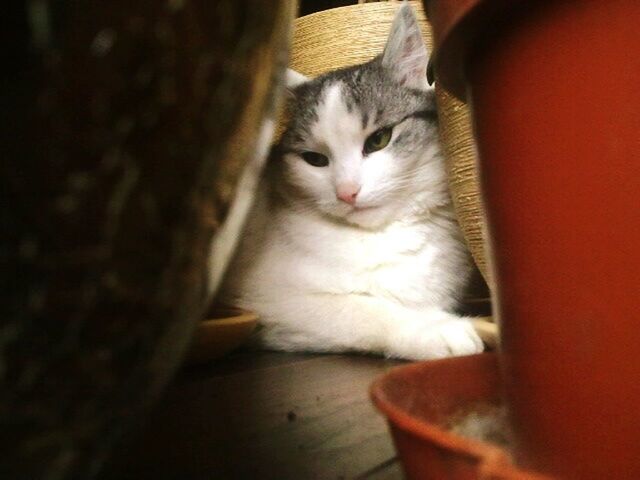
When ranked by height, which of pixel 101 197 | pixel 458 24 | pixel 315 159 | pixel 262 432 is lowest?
pixel 262 432

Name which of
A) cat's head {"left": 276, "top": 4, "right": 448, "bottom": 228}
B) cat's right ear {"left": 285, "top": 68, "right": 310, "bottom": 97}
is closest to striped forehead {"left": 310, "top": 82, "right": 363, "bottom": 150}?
cat's head {"left": 276, "top": 4, "right": 448, "bottom": 228}

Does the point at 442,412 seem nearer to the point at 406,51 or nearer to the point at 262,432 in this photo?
the point at 262,432

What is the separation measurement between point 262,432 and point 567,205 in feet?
1.35

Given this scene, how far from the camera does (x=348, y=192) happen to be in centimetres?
119

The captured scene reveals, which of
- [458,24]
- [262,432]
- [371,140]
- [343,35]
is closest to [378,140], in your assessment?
[371,140]

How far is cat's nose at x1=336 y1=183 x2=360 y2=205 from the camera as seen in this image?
119cm

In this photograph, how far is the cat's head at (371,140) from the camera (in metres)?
1.23

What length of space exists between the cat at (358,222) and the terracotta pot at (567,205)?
2.52 ft

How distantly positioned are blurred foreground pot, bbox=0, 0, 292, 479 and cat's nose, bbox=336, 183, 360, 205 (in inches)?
38.3

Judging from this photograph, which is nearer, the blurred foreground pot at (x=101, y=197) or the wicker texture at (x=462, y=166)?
the blurred foreground pot at (x=101, y=197)

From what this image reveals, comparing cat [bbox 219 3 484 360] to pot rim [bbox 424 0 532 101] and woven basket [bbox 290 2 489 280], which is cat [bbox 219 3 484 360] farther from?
pot rim [bbox 424 0 532 101]

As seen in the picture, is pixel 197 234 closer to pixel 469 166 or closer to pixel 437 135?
pixel 469 166

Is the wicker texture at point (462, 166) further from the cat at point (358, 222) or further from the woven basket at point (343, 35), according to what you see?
the woven basket at point (343, 35)

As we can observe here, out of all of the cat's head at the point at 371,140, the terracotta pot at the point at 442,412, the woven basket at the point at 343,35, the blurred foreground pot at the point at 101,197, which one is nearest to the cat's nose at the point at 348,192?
the cat's head at the point at 371,140
